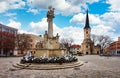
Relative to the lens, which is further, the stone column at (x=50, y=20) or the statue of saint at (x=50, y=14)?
the statue of saint at (x=50, y=14)

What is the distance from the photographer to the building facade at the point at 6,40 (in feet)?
182

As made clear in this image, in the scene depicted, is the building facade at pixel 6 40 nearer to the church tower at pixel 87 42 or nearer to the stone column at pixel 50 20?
the stone column at pixel 50 20

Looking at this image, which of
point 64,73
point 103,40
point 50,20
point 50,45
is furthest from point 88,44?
point 64,73

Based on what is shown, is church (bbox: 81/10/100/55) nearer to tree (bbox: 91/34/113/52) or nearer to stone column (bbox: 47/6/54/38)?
tree (bbox: 91/34/113/52)

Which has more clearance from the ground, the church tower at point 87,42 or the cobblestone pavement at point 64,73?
the church tower at point 87,42

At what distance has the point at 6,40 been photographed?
5616cm

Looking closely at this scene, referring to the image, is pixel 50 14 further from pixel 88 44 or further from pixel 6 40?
pixel 88 44

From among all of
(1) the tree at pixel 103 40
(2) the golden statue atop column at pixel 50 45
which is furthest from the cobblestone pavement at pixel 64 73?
(1) the tree at pixel 103 40

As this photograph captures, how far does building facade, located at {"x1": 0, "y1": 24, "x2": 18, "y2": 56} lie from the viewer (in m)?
55.4

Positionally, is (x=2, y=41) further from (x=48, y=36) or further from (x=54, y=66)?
(x=54, y=66)

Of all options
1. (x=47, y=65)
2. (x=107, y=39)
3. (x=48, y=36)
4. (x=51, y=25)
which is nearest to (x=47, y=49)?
(x=48, y=36)

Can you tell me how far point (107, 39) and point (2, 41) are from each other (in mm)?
55053

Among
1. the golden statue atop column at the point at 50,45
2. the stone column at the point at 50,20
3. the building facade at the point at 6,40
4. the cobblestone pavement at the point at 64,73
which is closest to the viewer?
the cobblestone pavement at the point at 64,73

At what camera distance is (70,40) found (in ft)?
302
